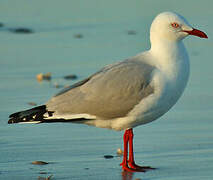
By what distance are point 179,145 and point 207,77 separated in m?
3.31

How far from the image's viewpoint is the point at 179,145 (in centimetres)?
796

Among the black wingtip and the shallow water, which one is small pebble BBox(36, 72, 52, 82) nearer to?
the shallow water

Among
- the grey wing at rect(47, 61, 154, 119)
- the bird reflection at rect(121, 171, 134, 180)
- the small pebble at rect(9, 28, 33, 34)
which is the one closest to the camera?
the bird reflection at rect(121, 171, 134, 180)

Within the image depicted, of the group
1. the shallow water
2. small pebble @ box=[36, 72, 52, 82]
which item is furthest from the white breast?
small pebble @ box=[36, 72, 52, 82]

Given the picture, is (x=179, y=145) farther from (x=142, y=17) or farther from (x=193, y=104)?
(x=142, y=17)

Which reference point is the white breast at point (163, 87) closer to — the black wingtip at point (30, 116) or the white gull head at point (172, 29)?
the white gull head at point (172, 29)

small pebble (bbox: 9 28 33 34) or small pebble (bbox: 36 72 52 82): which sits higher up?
small pebble (bbox: 9 28 33 34)

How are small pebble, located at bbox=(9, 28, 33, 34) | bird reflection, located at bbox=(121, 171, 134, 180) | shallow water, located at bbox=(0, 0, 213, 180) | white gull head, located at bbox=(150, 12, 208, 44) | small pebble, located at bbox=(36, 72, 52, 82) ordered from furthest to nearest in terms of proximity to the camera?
1. small pebble, located at bbox=(9, 28, 33, 34)
2. small pebble, located at bbox=(36, 72, 52, 82)
3. white gull head, located at bbox=(150, 12, 208, 44)
4. shallow water, located at bbox=(0, 0, 213, 180)
5. bird reflection, located at bbox=(121, 171, 134, 180)

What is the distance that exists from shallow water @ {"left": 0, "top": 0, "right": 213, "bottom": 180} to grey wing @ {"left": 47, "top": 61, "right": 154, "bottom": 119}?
0.52m

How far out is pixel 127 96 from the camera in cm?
751

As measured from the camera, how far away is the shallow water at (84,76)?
7.35 m

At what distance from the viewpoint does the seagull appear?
7438mm

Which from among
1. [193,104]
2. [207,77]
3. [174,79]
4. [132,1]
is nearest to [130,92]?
[174,79]

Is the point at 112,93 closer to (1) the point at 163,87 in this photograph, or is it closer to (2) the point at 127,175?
(1) the point at 163,87
